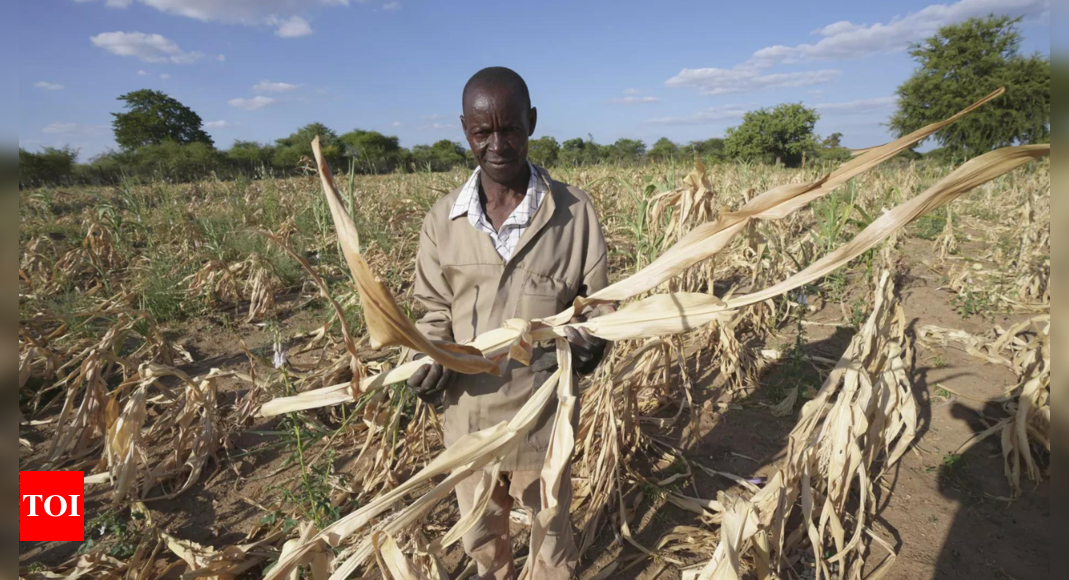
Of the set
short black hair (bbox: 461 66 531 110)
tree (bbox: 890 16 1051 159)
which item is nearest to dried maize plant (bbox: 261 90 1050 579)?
short black hair (bbox: 461 66 531 110)

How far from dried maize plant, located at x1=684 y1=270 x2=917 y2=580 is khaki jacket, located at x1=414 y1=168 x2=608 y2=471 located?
859mm

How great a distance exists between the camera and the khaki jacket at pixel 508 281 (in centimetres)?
128

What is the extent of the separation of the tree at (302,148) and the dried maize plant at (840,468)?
43.7 feet

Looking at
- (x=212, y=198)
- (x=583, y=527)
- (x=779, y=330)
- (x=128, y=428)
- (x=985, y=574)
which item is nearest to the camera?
(x=985, y=574)

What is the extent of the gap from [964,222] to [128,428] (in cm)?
845

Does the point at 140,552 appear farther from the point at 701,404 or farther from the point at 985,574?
the point at 985,574

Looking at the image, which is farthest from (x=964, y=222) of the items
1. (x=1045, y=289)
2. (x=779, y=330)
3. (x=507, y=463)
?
(x=507, y=463)

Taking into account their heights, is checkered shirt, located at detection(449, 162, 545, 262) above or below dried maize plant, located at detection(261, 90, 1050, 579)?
above

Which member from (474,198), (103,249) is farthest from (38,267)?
(474,198)

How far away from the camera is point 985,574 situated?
167 centimetres

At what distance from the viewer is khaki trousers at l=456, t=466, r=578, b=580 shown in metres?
1.44

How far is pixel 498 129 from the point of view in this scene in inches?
47.2

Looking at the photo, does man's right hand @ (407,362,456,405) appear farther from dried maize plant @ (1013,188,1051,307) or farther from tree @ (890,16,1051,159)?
tree @ (890,16,1051,159)

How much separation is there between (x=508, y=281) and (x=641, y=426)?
62.6 inches
